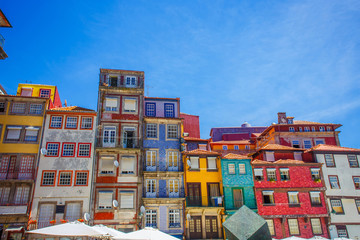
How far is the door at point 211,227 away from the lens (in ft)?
108

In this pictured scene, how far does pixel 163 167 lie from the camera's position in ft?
114

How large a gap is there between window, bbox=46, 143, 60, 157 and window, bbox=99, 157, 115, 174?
4.80 meters

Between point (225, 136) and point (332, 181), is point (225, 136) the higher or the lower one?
the higher one

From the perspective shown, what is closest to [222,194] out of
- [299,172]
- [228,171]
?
[228,171]

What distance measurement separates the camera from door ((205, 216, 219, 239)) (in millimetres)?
32969

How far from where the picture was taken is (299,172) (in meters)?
36.6

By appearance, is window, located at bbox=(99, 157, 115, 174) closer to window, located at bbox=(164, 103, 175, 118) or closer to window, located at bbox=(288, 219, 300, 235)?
window, located at bbox=(164, 103, 175, 118)

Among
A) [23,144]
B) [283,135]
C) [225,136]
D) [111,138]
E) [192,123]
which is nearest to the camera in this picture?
[23,144]

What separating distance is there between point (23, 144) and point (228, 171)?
23.0 metres

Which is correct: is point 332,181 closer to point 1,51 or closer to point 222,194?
point 222,194

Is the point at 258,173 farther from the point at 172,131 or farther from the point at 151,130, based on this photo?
the point at 151,130

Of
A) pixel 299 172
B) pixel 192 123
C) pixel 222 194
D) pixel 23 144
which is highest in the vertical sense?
pixel 192 123

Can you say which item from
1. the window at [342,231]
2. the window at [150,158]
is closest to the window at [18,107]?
the window at [150,158]

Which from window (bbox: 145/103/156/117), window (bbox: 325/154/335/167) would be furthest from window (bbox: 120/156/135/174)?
window (bbox: 325/154/335/167)
